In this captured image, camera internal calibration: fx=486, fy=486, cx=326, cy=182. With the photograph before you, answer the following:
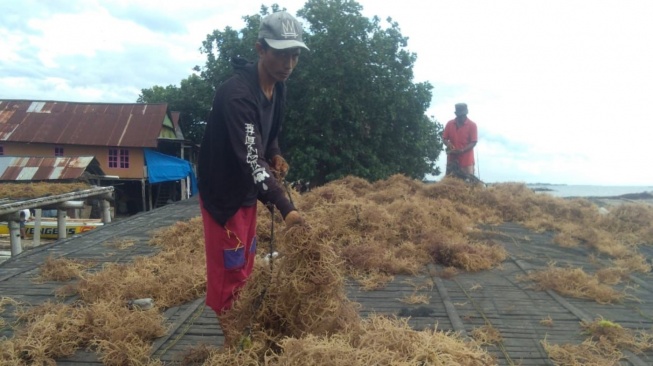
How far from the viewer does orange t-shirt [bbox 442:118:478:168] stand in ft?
29.7

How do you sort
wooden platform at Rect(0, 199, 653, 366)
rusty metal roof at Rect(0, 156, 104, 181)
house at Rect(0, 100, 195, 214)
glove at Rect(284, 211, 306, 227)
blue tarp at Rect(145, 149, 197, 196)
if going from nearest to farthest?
glove at Rect(284, 211, 306, 227) < wooden platform at Rect(0, 199, 653, 366) < rusty metal roof at Rect(0, 156, 104, 181) < house at Rect(0, 100, 195, 214) < blue tarp at Rect(145, 149, 197, 196)

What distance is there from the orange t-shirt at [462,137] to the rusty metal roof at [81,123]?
1836 centimetres

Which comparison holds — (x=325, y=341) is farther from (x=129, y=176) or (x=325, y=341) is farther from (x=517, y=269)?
(x=129, y=176)

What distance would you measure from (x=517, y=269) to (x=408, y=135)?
598 inches

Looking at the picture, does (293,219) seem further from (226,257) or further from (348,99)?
(348,99)

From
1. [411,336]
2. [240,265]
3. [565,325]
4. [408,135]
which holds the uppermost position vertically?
[408,135]

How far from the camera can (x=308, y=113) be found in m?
17.8

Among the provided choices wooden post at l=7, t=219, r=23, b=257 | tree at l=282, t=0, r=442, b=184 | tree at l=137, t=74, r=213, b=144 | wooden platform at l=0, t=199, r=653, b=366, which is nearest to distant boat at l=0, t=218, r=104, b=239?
wooden post at l=7, t=219, r=23, b=257

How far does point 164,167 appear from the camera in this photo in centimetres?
2597

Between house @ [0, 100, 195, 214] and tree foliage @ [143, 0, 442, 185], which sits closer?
tree foliage @ [143, 0, 442, 185]

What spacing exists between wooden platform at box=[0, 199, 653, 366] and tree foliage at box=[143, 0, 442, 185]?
1255cm

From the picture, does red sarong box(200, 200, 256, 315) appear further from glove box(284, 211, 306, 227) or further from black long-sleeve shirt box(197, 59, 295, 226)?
glove box(284, 211, 306, 227)

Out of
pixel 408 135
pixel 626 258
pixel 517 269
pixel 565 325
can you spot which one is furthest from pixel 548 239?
pixel 408 135

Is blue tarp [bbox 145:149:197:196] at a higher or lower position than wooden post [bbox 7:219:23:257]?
higher
